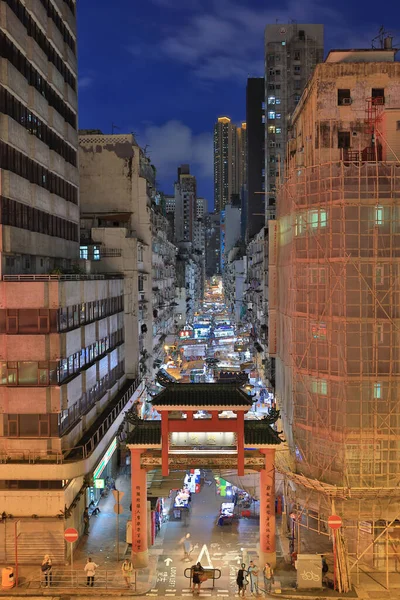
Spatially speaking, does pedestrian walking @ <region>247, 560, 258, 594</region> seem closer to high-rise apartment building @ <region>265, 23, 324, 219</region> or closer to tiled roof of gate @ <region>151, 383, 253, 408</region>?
tiled roof of gate @ <region>151, 383, 253, 408</region>

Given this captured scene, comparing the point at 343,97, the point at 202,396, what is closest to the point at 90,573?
the point at 202,396

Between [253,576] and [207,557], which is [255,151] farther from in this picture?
[253,576]

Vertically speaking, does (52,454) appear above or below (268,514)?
above

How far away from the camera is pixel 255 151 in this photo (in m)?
122

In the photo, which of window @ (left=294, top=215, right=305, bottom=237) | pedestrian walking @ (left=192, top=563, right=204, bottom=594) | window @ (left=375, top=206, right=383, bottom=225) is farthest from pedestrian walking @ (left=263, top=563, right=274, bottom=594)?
window @ (left=375, top=206, right=383, bottom=225)

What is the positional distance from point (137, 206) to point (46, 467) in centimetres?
3213

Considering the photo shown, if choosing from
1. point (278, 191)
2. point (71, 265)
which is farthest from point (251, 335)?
point (278, 191)

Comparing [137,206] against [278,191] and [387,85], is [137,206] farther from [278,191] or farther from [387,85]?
[387,85]

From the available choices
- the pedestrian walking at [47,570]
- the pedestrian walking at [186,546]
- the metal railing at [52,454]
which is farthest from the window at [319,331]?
the pedestrian walking at [47,570]

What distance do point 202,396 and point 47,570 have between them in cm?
1002

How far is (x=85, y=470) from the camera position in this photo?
1049 inches

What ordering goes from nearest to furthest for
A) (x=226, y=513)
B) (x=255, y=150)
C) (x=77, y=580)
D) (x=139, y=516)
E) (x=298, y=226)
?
(x=77, y=580), (x=139, y=516), (x=298, y=226), (x=226, y=513), (x=255, y=150)

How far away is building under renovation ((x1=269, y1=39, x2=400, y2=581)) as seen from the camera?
25.1m

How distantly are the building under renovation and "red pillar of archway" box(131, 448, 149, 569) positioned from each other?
22.5ft
